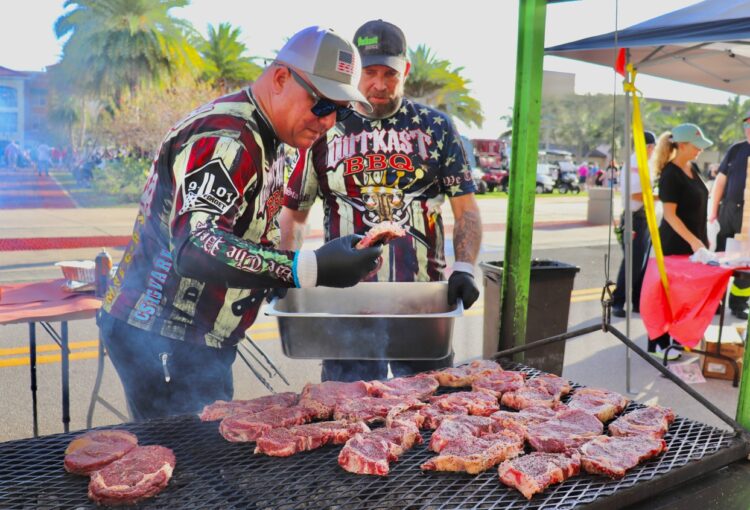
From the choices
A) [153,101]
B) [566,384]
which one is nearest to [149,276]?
[566,384]

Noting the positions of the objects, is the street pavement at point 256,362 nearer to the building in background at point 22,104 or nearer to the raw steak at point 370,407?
the raw steak at point 370,407

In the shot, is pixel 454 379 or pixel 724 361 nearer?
pixel 454 379

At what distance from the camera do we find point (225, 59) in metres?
33.1

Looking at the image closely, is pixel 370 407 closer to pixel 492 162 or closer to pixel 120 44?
pixel 120 44

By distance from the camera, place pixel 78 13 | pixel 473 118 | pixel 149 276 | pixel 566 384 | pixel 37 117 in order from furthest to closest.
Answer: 1. pixel 473 118
2. pixel 78 13
3. pixel 37 117
4. pixel 566 384
5. pixel 149 276

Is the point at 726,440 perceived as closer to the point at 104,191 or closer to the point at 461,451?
the point at 461,451

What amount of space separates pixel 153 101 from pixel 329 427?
23.2 meters

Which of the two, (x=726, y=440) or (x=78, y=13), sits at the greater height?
(x=78, y=13)

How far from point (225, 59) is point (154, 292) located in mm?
33369

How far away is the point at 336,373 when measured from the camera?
9.97 ft

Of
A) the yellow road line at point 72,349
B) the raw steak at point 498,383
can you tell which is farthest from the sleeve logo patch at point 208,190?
the yellow road line at point 72,349

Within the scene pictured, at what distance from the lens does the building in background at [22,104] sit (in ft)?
13.5

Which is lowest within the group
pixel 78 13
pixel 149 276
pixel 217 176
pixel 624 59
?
pixel 149 276

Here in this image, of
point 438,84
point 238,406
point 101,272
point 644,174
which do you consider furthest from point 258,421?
point 438,84
